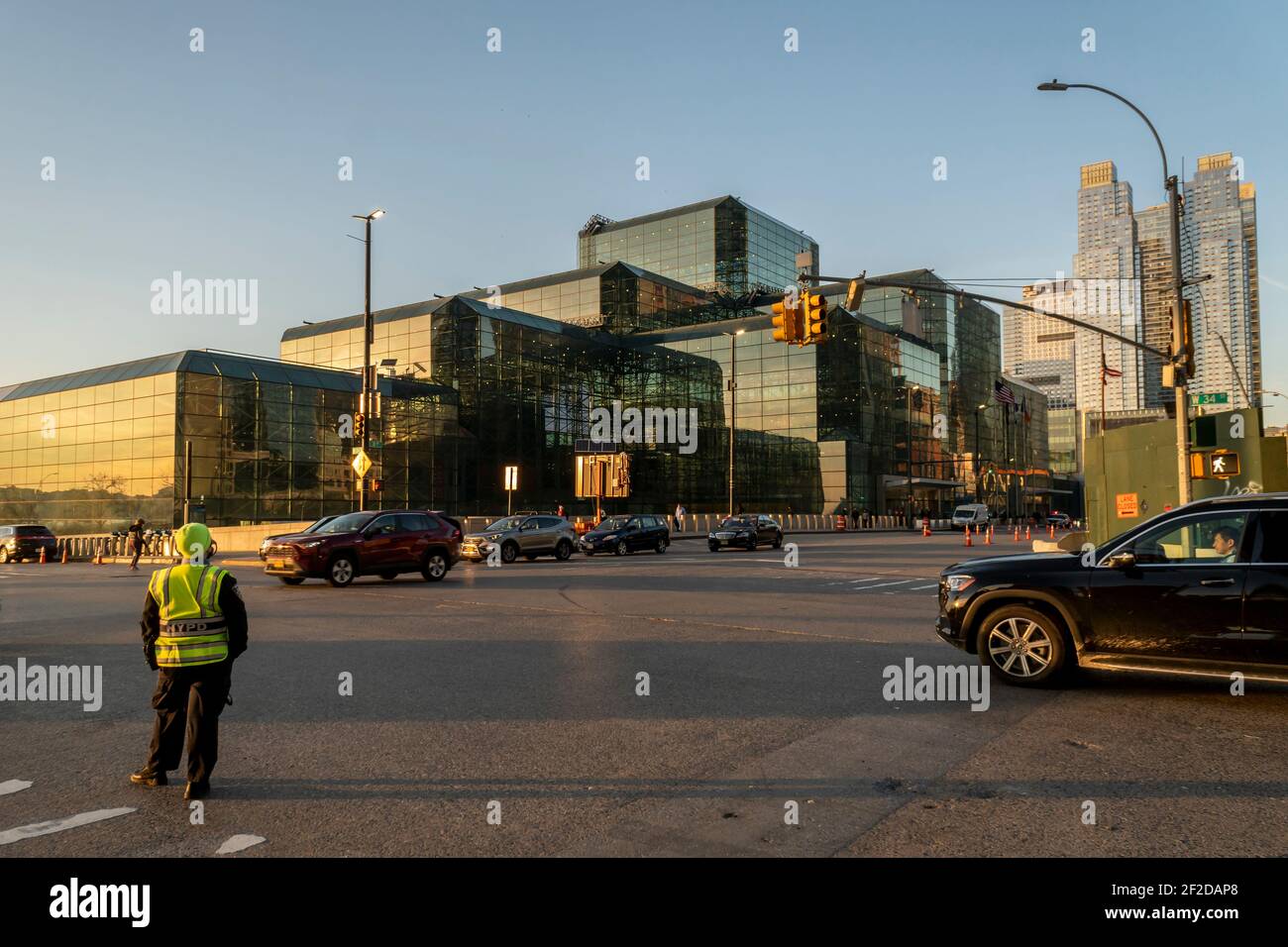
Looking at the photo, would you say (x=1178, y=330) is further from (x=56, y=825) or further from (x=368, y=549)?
(x=56, y=825)

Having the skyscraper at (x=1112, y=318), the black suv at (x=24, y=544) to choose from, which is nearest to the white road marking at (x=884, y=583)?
the black suv at (x=24, y=544)

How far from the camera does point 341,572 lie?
1917 cm

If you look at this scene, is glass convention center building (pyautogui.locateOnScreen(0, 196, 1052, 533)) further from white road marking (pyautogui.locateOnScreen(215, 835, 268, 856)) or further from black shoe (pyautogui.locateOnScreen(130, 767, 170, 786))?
white road marking (pyautogui.locateOnScreen(215, 835, 268, 856))

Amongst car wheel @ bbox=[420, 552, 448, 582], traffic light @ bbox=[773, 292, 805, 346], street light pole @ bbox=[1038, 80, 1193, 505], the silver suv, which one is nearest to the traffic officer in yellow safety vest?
traffic light @ bbox=[773, 292, 805, 346]

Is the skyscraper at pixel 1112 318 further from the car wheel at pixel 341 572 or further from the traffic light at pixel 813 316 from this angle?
the car wheel at pixel 341 572

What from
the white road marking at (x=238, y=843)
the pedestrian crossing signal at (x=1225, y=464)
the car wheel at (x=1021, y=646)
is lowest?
the white road marking at (x=238, y=843)

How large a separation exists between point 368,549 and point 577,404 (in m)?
50.0

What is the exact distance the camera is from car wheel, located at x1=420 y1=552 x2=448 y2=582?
20.9 m

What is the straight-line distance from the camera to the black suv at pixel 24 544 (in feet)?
112

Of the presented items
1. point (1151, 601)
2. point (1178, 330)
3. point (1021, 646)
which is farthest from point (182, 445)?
point (1151, 601)

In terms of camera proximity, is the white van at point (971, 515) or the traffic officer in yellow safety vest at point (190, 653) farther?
the white van at point (971, 515)

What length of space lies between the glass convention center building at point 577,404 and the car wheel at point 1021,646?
2196 cm
